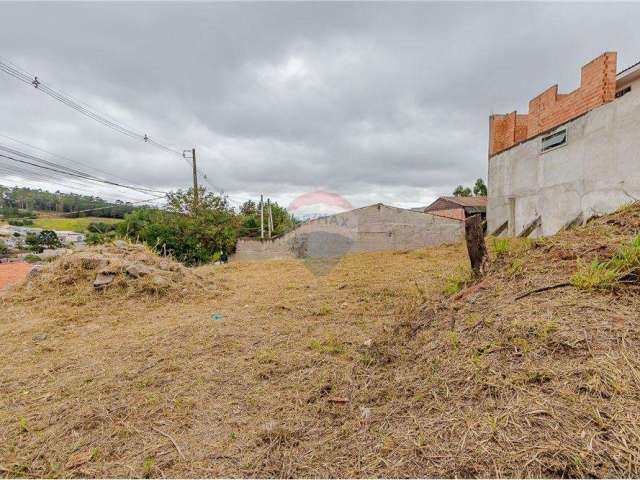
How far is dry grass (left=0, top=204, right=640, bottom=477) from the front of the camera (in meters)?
1.26

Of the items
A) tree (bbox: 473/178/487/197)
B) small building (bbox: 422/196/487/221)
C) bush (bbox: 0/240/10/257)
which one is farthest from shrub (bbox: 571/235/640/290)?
tree (bbox: 473/178/487/197)

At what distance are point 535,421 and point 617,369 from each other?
49 centimetres

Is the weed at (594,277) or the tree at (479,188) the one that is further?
the tree at (479,188)

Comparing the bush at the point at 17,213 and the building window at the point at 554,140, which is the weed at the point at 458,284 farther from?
the bush at the point at 17,213

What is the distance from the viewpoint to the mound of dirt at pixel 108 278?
17.8 ft

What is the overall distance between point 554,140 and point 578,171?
1294 millimetres

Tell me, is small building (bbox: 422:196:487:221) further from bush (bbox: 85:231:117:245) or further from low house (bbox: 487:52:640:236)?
bush (bbox: 85:231:117:245)

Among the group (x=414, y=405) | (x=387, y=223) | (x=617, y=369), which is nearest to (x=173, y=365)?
(x=414, y=405)

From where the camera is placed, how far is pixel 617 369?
1.35 m

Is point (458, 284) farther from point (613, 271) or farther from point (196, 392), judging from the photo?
point (196, 392)

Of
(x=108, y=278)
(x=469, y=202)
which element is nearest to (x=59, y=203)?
(x=108, y=278)

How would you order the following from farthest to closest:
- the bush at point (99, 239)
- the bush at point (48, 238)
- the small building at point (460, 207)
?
the bush at point (48, 238)
the small building at point (460, 207)
the bush at point (99, 239)

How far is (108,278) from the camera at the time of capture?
219 inches

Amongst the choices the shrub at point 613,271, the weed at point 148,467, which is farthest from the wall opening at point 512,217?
the weed at point 148,467
